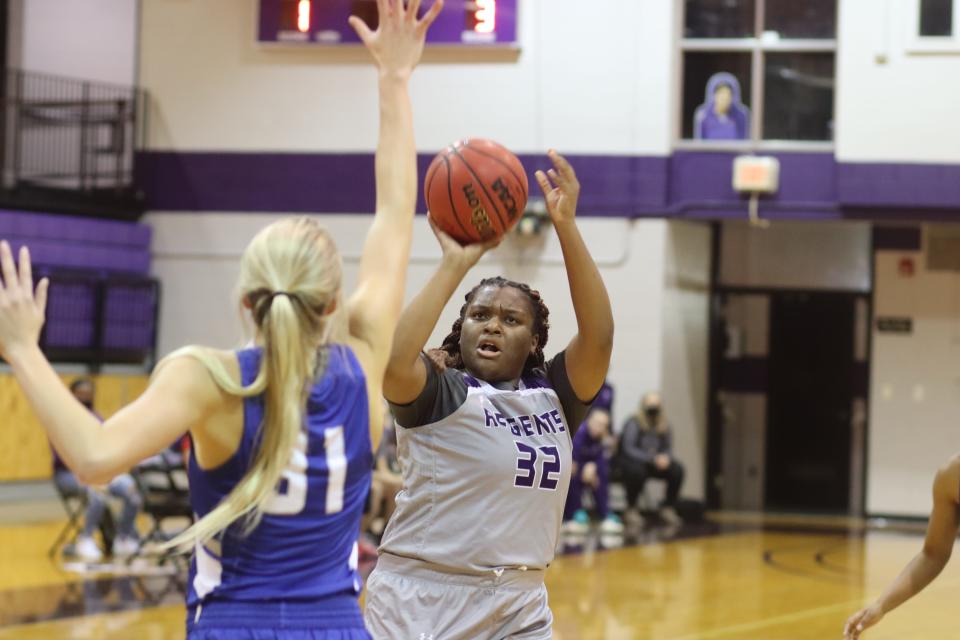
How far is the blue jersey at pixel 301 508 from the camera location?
2371 mm

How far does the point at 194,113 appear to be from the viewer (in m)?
15.7

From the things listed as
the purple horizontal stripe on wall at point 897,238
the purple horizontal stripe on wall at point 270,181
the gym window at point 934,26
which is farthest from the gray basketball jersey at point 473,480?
the purple horizontal stripe on wall at point 897,238

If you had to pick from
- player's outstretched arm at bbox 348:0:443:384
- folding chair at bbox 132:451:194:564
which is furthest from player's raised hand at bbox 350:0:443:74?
folding chair at bbox 132:451:194:564

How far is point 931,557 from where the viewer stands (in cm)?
361

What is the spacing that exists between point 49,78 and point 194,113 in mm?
1715

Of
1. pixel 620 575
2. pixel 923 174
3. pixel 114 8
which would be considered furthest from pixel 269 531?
pixel 114 8

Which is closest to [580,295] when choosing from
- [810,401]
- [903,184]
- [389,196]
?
[389,196]

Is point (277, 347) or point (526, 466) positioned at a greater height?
point (277, 347)

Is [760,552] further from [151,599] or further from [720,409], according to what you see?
[151,599]

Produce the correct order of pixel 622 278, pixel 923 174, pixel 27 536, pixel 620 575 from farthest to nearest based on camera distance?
pixel 622 278, pixel 923 174, pixel 27 536, pixel 620 575

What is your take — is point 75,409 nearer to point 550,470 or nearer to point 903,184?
point 550,470

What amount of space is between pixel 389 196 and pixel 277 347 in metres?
0.49

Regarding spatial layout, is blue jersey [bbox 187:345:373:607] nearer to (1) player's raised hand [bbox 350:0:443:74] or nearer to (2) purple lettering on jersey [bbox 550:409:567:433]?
(1) player's raised hand [bbox 350:0:443:74]

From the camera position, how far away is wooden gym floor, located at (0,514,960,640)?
7.70m
